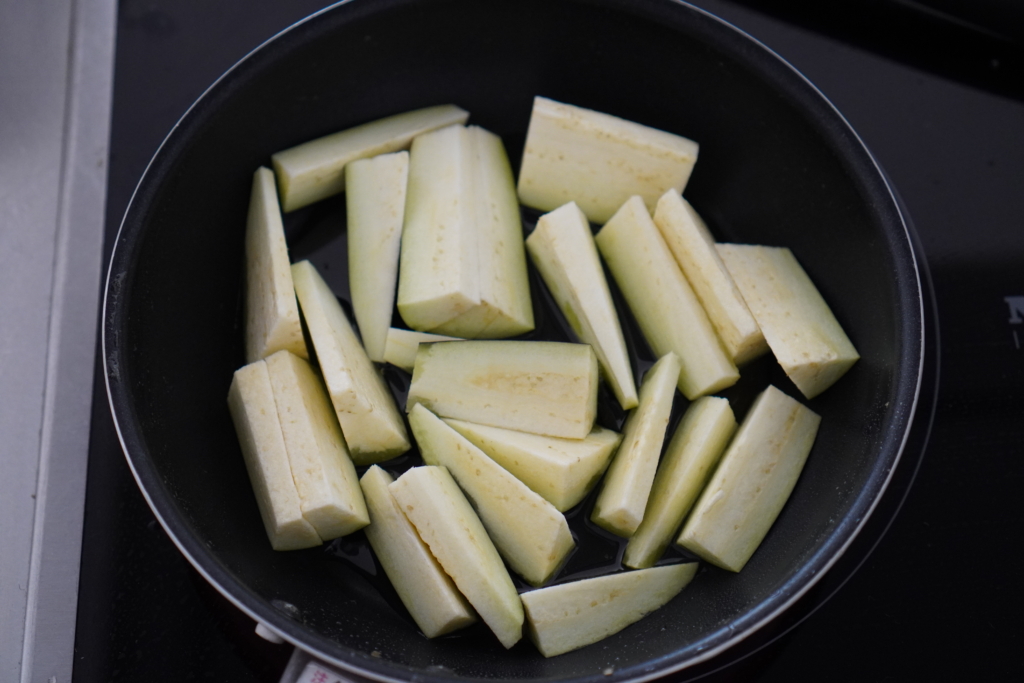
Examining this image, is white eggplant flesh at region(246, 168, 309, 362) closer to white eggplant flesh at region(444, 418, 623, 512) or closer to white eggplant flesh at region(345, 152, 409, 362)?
white eggplant flesh at region(345, 152, 409, 362)

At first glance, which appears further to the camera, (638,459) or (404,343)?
(404,343)

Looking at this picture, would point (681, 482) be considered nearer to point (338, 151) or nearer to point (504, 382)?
point (504, 382)

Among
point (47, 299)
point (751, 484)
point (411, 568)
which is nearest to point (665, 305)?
point (751, 484)

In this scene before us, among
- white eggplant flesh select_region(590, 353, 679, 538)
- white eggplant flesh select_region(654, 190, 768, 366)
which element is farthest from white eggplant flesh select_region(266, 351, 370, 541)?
white eggplant flesh select_region(654, 190, 768, 366)

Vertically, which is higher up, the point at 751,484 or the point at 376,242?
the point at 376,242

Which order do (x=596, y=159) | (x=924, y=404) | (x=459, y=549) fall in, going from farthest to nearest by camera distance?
(x=596, y=159)
(x=924, y=404)
(x=459, y=549)

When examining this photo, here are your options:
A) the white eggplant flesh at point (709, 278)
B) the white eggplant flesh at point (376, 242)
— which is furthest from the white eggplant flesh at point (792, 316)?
the white eggplant flesh at point (376, 242)

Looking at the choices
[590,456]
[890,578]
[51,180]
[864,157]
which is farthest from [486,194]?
[890,578]
